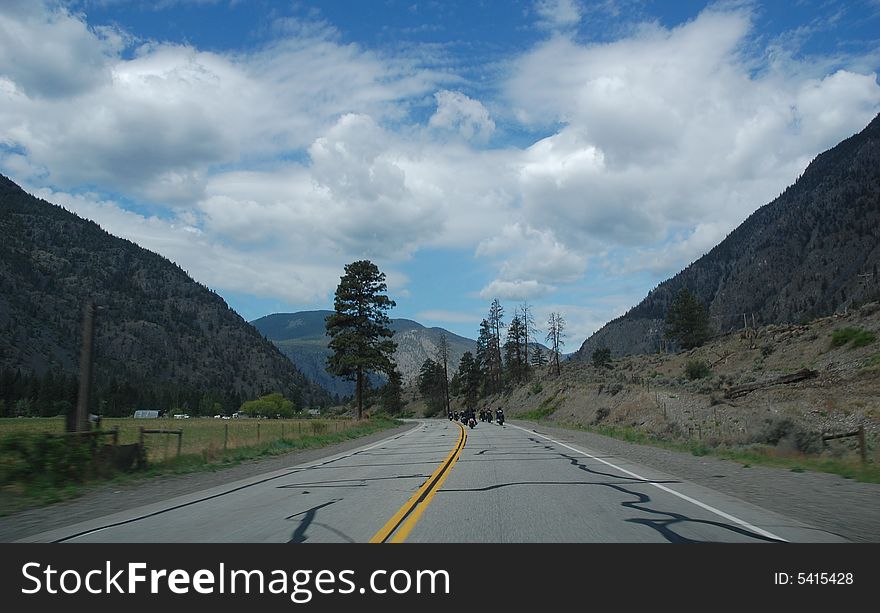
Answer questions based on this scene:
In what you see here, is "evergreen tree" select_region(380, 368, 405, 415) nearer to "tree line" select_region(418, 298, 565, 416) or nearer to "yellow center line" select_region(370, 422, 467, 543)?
"tree line" select_region(418, 298, 565, 416)

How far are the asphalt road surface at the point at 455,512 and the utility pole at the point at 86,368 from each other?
5653mm

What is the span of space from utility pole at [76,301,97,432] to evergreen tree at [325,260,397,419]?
3418cm

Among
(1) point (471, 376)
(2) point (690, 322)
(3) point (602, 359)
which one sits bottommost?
(1) point (471, 376)

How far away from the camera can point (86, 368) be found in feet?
57.6

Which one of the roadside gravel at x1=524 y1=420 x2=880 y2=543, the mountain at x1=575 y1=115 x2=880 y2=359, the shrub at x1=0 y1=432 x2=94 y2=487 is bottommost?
the roadside gravel at x1=524 y1=420 x2=880 y2=543

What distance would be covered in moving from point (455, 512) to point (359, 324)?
4454 cm

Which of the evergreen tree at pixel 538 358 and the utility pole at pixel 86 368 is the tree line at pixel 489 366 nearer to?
the evergreen tree at pixel 538 358

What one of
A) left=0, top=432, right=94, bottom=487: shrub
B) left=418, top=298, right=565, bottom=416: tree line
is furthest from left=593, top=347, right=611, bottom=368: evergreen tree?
left=0, top=432, right=94, bottom=487: shrub

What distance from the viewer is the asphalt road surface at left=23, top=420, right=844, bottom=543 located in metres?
7.63

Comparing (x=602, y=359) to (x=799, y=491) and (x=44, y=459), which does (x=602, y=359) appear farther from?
(x=44, y=459)

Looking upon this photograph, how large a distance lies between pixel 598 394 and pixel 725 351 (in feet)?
49.8

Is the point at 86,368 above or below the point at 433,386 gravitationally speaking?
below

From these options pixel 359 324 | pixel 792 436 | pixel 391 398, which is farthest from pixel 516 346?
pixel 792 436

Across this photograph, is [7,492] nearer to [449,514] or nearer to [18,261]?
[449,514]
